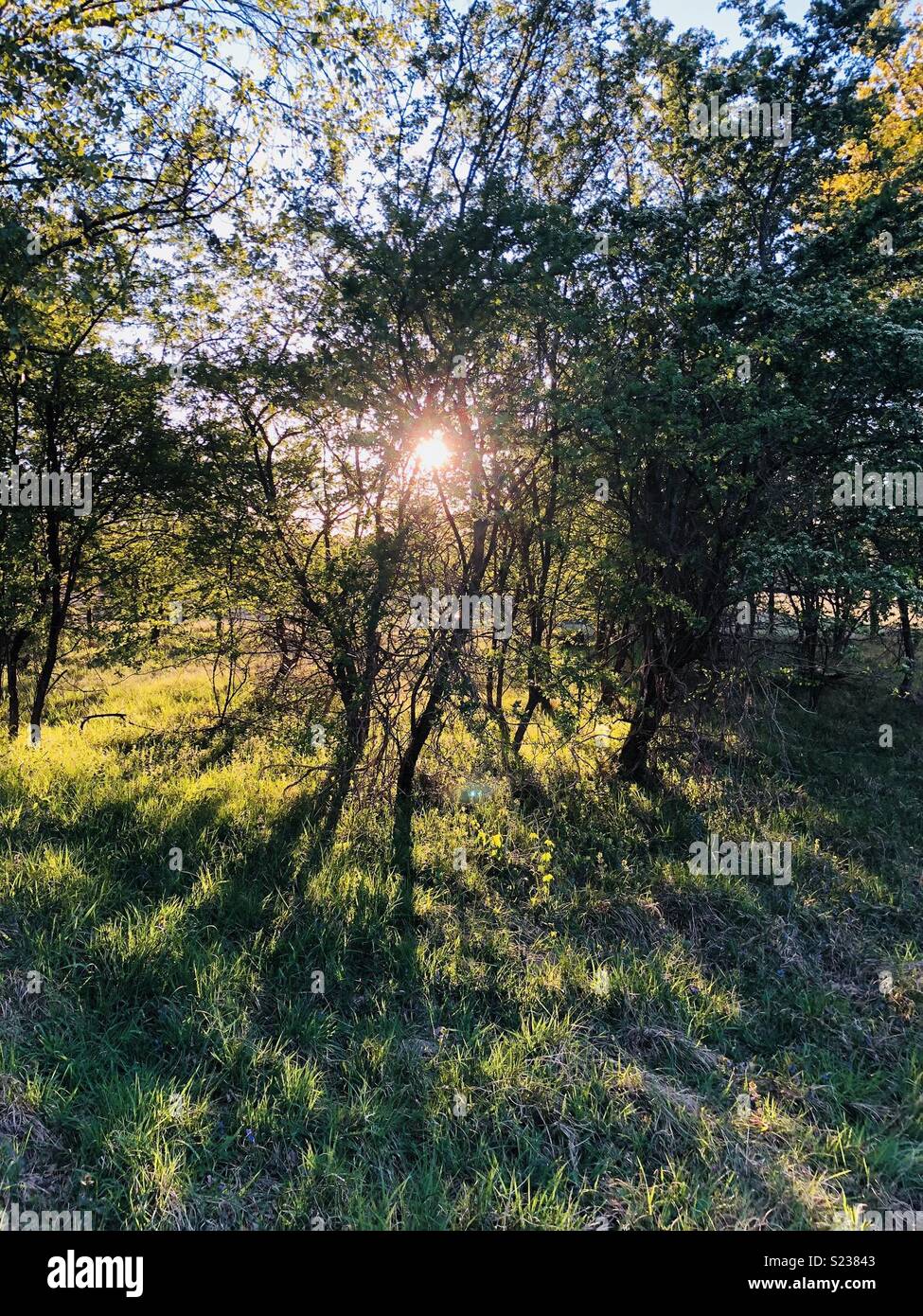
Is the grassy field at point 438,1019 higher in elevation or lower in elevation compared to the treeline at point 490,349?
lower

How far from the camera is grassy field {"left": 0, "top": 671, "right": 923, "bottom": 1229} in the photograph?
93.4 inches

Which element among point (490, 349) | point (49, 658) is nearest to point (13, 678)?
point (49, 658)

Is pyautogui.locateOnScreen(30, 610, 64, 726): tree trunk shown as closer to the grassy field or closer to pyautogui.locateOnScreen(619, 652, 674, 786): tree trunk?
the grassy field

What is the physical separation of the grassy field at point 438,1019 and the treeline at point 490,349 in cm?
109

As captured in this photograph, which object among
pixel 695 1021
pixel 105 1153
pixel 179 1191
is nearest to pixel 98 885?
pixel 105 1153

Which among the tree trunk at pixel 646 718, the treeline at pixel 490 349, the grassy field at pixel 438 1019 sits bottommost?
the grassy field at pixel 438 1019

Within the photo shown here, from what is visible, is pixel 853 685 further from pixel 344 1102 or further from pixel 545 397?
pixel 344 1102

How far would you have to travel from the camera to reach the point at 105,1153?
2309 millimetres

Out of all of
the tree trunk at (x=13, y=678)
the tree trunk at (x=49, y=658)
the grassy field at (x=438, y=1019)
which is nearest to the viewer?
the grassy field at (x=438, y=1019)

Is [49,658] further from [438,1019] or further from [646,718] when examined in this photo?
[646,718]

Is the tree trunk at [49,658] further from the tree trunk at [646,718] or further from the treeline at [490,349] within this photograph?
the tree trunk at [646,718]

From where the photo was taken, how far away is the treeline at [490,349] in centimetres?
464

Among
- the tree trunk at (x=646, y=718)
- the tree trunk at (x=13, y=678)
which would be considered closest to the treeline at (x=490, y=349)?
the tree trunk at (x=646, y=718)

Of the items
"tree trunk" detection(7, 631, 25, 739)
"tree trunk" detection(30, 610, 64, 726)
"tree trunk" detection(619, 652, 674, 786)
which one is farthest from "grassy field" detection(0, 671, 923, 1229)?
"tree trunk" detection(7, 631, 25, 739)
